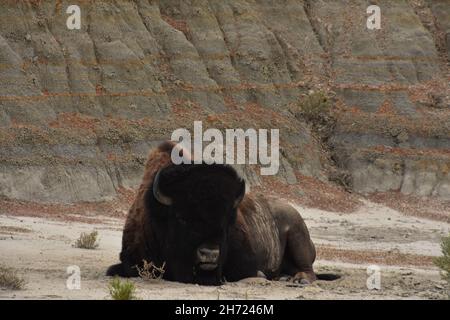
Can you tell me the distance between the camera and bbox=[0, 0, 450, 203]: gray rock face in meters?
38.1

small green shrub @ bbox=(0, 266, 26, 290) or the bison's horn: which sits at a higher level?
the bison's horn

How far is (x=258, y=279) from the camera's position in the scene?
50.1ft

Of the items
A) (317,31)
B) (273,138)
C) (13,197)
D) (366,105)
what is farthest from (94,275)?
(317,31)

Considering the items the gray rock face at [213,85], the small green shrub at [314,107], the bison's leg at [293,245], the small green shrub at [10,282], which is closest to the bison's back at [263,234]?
the bison's leg at [293,245]

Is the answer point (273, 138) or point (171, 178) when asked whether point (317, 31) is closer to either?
point (273, 138)

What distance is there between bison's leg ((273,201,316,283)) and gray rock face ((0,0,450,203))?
19.1 m

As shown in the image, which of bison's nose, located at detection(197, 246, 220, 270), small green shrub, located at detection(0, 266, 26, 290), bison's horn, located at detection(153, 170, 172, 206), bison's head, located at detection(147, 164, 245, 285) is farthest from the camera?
bison's horn, located at detection(153, 170, 172, 206)

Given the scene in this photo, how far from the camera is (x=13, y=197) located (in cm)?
3409

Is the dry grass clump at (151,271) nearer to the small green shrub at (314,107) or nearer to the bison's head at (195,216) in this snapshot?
the bison's head at (195,216)

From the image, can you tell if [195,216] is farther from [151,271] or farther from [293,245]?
[293,245]

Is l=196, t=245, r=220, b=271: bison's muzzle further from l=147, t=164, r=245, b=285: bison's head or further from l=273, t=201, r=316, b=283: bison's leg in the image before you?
l=273, t=201, r=316, b=283: bison's leg

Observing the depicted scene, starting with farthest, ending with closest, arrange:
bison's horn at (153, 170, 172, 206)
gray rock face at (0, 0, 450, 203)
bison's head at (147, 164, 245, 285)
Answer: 1. gray rock face at (0, 0, 450, 203)
2. bison's horn at (153, 170, 172, 206)
3. bison's head at (147, 164, 245, 285)

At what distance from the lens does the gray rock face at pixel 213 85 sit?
3806cm

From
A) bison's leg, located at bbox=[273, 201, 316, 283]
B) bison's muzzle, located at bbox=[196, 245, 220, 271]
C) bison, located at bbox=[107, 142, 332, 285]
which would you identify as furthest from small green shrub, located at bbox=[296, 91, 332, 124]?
bison's muzzle, located at bbox=[196, 245, 220, 271]
